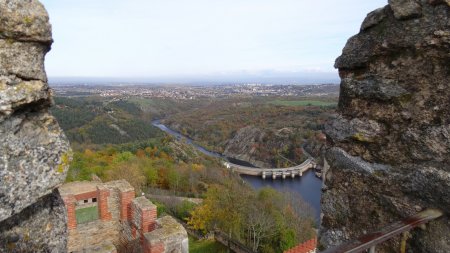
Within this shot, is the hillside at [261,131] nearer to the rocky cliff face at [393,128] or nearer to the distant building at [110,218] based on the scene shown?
the distant building at [110,218]

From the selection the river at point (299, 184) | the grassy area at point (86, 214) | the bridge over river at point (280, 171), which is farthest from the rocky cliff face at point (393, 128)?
the bridge over river at point (280, 171)

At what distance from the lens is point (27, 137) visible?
197 centimetres

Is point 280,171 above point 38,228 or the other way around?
the other way around

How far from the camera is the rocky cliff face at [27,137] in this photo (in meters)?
1.84

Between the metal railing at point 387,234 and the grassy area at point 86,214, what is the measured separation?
8.04 meters

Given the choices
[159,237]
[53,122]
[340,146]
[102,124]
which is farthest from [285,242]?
[102,124]

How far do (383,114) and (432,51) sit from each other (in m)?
0.58

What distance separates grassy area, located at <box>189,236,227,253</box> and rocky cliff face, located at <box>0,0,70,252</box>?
15.4 m

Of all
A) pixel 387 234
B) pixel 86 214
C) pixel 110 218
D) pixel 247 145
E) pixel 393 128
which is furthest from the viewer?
pixel 247 145

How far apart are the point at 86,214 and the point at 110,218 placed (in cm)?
69

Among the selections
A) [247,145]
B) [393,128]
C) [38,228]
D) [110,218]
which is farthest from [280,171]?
[38,228]

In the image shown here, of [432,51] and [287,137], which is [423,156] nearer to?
[432,51]

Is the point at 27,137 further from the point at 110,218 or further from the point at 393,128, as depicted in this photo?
the point at 110,218

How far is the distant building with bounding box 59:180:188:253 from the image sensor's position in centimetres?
770
